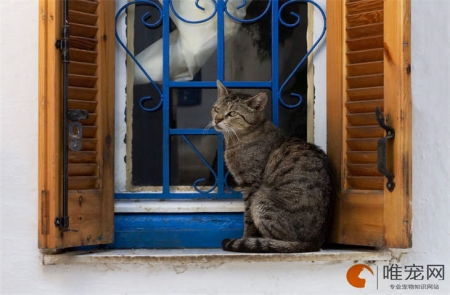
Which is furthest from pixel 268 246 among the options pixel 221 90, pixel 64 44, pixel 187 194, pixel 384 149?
pixel 64 44

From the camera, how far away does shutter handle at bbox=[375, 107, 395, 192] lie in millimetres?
2738

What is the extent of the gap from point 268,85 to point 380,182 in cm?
82

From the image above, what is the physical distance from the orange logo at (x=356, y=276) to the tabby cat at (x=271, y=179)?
205 mm

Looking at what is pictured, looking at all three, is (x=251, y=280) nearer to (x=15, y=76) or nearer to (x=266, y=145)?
(x=266, y=145)

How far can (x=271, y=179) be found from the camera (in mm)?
3164

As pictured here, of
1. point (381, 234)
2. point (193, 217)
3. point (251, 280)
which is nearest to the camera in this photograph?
point (381, 234)

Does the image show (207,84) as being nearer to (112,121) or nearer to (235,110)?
(235,110)

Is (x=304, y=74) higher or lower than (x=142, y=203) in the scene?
higher

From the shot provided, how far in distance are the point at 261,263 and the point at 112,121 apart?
102cm

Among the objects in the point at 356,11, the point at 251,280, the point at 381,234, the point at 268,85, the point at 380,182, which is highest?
the point at 356,11

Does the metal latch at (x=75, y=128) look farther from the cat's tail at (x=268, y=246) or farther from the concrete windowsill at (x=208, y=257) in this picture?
the cat's tail at (x=268, y=246)

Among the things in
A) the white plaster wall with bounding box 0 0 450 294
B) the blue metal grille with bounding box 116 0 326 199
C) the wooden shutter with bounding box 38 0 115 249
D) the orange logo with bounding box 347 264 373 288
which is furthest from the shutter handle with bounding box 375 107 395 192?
the wooden shutter with bounding box 38 0 115 249

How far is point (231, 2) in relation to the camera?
3.40 meters

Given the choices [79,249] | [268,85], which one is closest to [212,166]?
[268,85]
